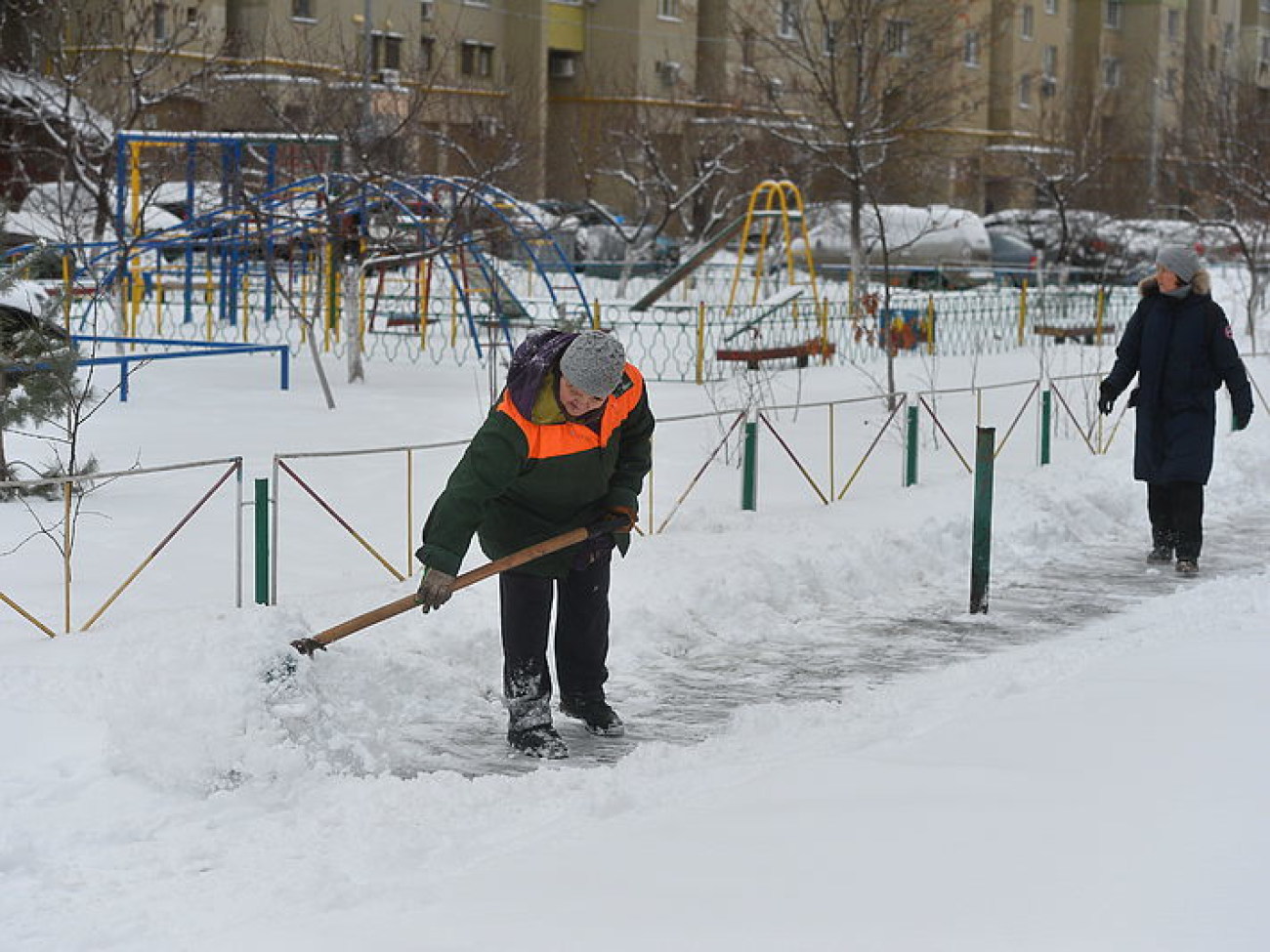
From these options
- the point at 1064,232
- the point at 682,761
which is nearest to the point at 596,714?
the point at 682,761

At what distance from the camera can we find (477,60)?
137 ft

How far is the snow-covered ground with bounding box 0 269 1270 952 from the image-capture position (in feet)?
12.7

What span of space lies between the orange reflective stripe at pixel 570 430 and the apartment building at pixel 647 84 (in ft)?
35.7

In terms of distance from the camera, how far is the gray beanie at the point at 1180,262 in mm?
8352

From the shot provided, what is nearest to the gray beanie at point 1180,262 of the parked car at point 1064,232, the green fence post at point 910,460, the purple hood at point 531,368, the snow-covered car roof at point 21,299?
the green fence post at point 910,460

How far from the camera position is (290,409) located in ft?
45.0

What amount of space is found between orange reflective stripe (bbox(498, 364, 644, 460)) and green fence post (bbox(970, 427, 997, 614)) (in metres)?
2.66

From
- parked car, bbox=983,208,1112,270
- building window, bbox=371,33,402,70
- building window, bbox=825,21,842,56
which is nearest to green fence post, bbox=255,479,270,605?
building window, bbox=825,21,842,56

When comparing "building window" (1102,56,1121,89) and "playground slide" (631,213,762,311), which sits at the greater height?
"building window" (1102,56,1121,89)

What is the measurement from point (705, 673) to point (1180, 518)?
117 inches

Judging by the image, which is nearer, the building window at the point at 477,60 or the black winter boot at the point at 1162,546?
the black winter boot at the point at 1162,546

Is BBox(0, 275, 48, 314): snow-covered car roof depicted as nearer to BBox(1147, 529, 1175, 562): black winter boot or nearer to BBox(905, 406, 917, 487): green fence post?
BBox(905, 406, 917, 487): green fence post

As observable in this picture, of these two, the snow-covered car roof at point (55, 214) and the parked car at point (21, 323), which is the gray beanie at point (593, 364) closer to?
the parked car at point (21, 323)

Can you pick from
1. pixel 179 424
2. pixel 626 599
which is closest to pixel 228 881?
pixel 626 599
